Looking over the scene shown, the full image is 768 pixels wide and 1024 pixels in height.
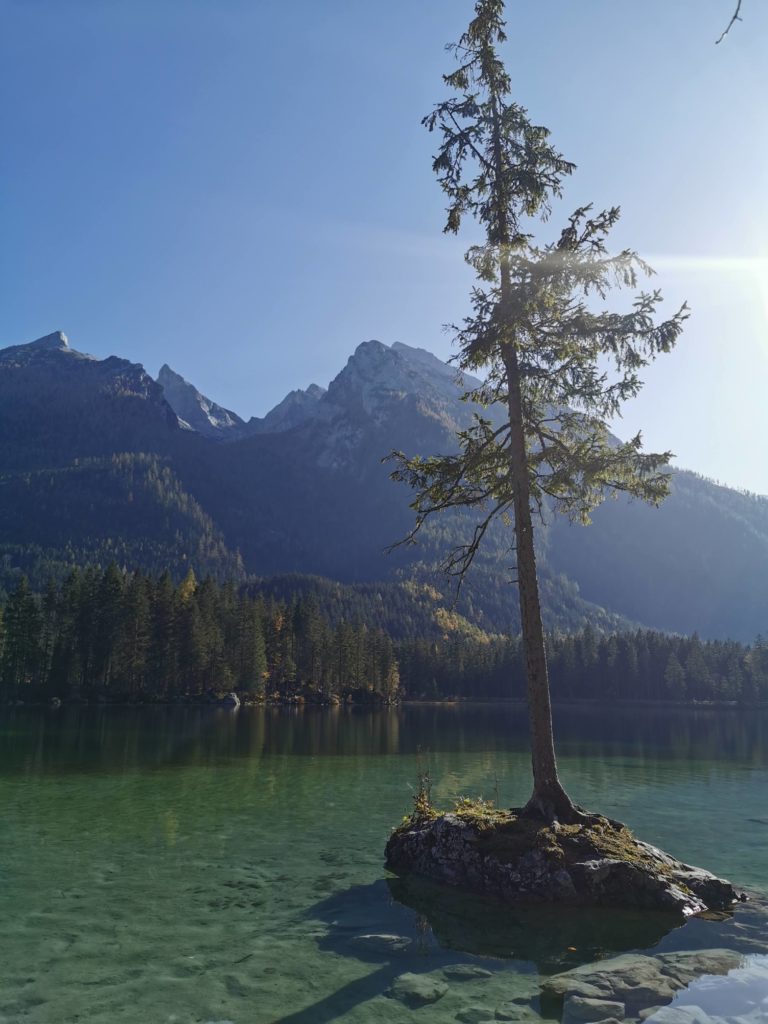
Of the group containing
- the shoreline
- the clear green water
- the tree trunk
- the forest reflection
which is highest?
the tree trunk

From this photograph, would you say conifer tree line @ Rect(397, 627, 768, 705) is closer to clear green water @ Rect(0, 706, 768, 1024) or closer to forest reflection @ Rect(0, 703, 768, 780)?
forest reflection @ Rect(0, 703, 768, 780)

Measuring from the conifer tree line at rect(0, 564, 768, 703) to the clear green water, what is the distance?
68442 millimetres

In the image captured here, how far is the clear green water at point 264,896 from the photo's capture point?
351 inches

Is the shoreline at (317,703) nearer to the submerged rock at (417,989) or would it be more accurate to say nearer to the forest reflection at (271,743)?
the forest reflection at (271,743)

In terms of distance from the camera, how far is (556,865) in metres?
14.0

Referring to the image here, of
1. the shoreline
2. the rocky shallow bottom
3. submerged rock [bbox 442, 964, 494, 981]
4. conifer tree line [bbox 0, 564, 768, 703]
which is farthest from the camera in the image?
conifer tree line [bbox 0, 564, 768, 703]

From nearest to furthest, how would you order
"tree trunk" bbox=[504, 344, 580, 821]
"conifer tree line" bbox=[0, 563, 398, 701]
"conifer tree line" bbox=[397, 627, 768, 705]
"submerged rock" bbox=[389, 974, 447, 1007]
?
"submerged rock" bbox=[389, 974, 447, 1007] < "tree trunk" bbox=[504, 344, 580, 821] < "conifer tree line" bbox=[0, 563, 398, 701] < "conifer tree line" bbox=[397, 627, 768, 705]

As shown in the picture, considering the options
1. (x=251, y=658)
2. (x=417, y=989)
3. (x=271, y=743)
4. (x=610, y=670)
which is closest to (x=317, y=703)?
(x=251, y=658)

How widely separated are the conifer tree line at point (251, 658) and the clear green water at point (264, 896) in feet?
225

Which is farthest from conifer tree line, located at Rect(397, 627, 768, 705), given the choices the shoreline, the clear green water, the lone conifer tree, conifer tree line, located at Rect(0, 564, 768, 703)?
the lone conifer tree

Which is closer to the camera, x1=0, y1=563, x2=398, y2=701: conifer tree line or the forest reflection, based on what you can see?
the forest reflection

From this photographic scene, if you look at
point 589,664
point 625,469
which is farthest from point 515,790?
point 589,664

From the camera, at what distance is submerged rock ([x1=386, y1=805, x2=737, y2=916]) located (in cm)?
1345

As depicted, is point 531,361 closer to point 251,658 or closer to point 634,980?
point 634,980
